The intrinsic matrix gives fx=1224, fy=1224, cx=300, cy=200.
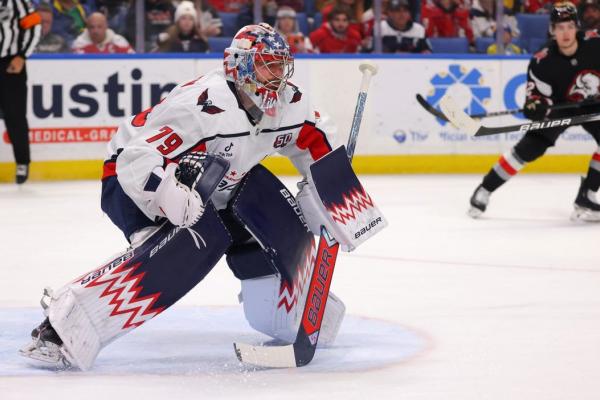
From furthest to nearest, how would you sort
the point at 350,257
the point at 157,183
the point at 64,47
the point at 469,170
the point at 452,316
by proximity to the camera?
1. the point at 469,170
2. the point at 64,47
3. the point at 350,257
4. the point at 452,316
5. the point at 157,183

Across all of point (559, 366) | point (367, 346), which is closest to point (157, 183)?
point (367, 346)

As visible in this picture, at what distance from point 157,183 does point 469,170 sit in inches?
209

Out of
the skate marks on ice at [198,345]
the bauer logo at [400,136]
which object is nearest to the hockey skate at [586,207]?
the bauer logo at [400,136]

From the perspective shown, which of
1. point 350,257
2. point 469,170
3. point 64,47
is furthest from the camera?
point 469,170

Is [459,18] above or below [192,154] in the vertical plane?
below

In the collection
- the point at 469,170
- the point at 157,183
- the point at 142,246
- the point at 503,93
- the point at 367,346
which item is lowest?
the point at 469,170

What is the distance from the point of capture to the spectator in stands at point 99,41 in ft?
24.3

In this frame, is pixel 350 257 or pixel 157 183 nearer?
pixel 157 183

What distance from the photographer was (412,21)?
25.6 ft

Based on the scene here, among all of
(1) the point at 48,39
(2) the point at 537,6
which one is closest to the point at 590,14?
(2) the point at 537,6

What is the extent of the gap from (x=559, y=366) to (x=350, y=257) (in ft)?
6.33

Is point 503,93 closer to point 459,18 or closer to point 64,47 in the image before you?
point 459,18

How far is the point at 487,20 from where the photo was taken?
7844 millimetres

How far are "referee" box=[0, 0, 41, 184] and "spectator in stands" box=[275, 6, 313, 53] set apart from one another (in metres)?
1.53
